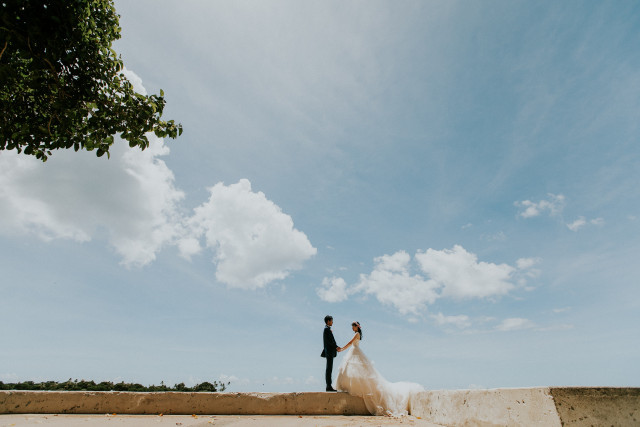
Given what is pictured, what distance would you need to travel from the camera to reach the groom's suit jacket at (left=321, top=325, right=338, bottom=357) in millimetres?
8781

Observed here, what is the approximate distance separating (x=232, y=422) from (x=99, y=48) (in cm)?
669

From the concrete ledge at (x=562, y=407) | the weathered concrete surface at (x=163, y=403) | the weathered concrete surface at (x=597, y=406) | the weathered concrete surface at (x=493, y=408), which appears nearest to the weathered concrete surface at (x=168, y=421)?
the weathered concrete surface at (x=163, y=403)

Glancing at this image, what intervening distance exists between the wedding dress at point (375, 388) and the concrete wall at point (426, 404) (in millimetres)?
221

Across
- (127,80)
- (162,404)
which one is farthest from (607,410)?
(127,80)

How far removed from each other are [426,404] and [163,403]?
5076mm

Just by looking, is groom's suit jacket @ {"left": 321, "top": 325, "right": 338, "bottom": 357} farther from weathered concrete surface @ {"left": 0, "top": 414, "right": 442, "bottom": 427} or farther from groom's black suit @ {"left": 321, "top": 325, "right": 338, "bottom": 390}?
weathered concrete surface @ {"left": 0, "top": 414, "right": 442, "bottom": 427}

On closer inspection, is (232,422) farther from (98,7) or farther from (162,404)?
(98,7)

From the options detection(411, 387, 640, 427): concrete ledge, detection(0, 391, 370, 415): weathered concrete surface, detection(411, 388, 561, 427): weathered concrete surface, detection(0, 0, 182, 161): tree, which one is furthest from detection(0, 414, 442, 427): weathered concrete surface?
detection(0, 0, 182, 161): tree

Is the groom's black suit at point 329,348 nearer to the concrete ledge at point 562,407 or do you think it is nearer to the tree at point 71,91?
the concrete ledge at point 562,407

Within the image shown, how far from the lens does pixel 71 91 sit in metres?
5.66

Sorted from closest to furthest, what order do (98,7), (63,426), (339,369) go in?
(63,426)
(98,7)
(339,369)

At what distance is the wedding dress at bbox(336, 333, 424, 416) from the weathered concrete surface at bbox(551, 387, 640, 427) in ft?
13.8

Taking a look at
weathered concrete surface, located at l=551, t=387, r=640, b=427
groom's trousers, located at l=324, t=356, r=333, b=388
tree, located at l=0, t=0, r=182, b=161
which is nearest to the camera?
weathered concrete surface, located at l=551, t=387, r=640, b=427

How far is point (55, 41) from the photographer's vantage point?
4941mm
